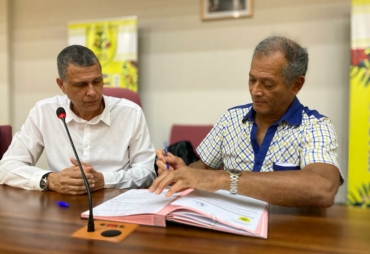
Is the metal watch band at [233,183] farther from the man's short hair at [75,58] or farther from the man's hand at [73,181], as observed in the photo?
the man's short hair at [75,58]

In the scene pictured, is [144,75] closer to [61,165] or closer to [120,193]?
[61,165]

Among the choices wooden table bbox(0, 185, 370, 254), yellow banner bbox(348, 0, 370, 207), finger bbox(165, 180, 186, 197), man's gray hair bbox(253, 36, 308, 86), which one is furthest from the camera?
yellow banner bbox(348, 0, 370, 207)

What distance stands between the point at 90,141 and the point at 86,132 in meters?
0.05

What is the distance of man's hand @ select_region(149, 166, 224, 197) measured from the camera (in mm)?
935

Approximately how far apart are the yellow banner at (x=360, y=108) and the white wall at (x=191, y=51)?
11.5 inches

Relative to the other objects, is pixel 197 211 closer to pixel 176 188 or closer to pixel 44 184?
pixel 176 188

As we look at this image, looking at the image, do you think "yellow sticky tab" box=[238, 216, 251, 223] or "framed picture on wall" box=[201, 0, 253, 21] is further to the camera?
"framed picture on wall" box=[201, 0, 253, 21]

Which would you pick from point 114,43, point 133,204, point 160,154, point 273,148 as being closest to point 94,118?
point 160,154

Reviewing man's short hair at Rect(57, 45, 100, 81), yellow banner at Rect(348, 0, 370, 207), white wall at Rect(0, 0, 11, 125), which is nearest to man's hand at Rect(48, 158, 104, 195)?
man's short hair at Rect(57, 45, 100, 81)

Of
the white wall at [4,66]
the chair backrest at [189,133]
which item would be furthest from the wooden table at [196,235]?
the white wall at [4,66]

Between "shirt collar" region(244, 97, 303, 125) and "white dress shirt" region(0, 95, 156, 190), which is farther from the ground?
"shirt collar" region(244, 97, 303, 125)

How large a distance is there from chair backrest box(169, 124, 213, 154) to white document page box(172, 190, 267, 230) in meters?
2.21

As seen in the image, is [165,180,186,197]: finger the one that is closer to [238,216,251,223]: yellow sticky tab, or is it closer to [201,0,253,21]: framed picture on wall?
[238,216,251,223]: yellow sticky tab

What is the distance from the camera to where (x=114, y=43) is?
11.5ft
